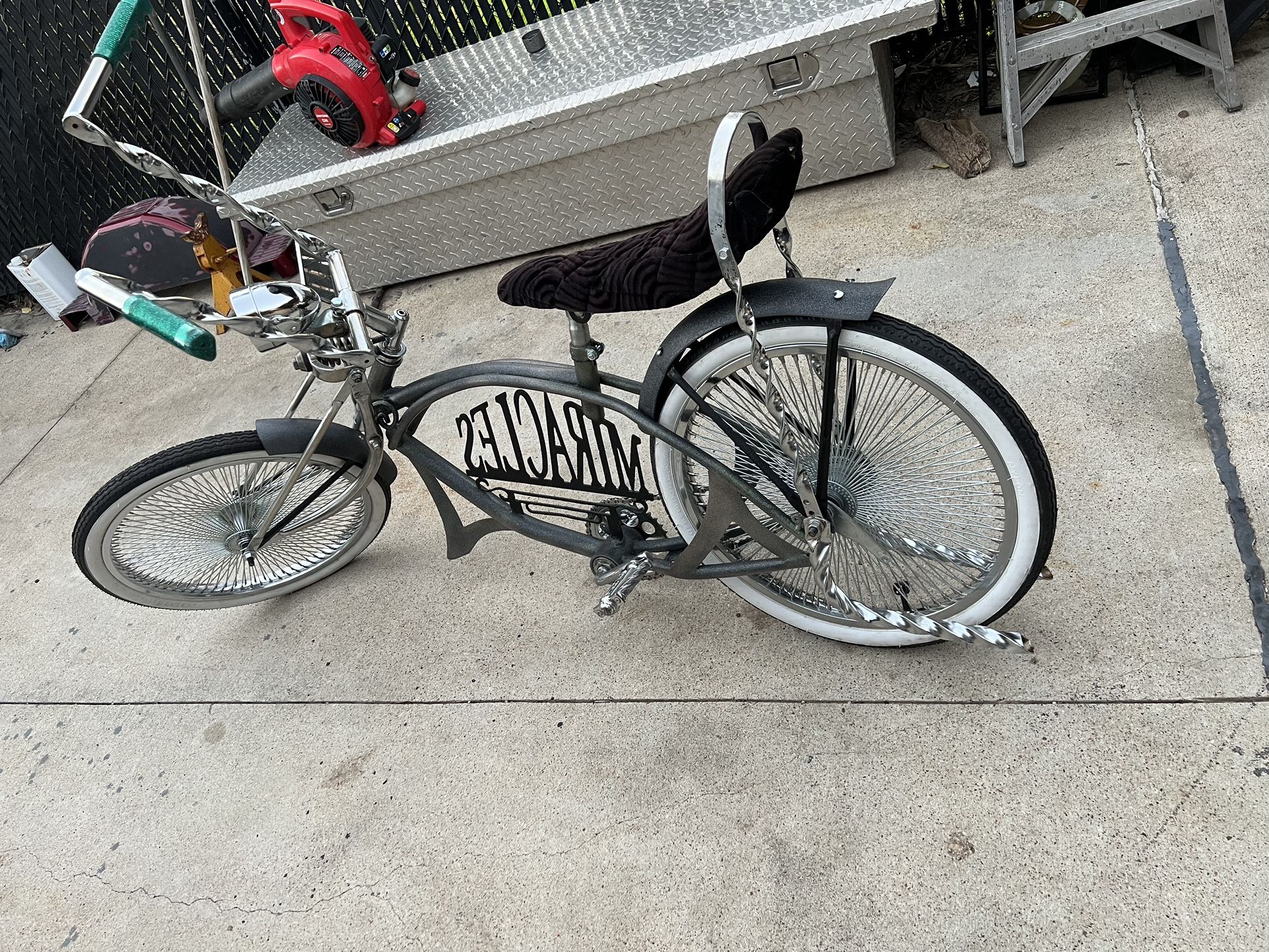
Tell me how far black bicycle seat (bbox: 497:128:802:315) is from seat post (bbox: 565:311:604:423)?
5cm

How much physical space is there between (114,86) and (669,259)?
413cm

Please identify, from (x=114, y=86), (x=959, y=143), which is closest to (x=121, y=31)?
(x=959, y=143)

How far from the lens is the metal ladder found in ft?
9.32

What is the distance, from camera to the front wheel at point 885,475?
1.51 m

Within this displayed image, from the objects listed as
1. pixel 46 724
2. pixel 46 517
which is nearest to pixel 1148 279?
pixel 46 724

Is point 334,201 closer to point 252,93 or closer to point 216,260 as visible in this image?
point 252,93

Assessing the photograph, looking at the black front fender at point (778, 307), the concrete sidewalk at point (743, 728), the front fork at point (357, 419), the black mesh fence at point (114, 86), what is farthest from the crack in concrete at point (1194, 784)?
the black mesh fence at point (114, 86)

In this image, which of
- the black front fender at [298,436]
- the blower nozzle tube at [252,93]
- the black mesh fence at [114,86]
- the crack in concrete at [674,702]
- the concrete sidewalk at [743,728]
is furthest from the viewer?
the black mesh fence at [114,86]

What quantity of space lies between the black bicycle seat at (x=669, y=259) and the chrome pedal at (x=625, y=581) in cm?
60

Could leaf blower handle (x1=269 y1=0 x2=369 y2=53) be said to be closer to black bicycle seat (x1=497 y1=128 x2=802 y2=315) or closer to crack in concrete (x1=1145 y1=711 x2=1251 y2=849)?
black bicycle seat (x1=497 y1=128 x2=802 y2=315)

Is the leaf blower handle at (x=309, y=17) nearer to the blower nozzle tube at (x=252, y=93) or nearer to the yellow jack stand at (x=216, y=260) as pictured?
the blower nozzle tube at (x=252, y=93)

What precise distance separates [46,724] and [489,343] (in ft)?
5.90

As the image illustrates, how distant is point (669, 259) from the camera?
1474 mm

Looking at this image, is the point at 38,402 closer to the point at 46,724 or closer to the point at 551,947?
the point at 46,724
